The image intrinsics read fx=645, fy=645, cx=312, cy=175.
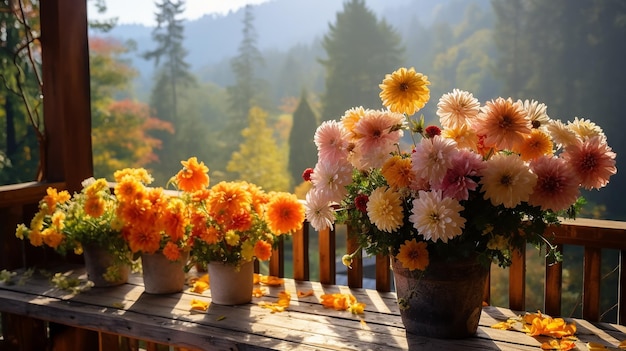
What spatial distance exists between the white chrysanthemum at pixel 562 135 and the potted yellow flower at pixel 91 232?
52.5 inches

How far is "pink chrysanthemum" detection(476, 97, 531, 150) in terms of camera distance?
4.88 feet

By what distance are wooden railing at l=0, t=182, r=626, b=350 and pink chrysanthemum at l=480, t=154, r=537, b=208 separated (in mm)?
312

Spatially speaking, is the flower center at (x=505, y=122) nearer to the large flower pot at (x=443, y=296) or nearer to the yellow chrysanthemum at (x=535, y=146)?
the yellow chrysanthemum at (x=535, y=146)

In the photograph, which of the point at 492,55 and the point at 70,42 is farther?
the point at 492,55

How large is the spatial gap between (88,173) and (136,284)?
683mm

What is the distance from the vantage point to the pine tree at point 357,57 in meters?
11.5

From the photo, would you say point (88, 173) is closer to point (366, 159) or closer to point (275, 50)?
point (366, 159)

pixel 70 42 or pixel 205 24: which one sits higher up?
pixel 205 24

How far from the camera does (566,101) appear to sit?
9.26 m

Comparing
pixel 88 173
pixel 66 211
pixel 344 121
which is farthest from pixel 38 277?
pixel 344 121

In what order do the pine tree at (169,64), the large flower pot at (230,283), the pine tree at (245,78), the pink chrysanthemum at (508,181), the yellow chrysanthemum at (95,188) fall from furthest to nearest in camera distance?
1. the pine tree at (169,64)
2. the pine tree at (245,78)
3. the yellow chrysanthemum at (95,188)
4. the large flower pot at (230,283)
5. the pink chrysanthemum at (508,181)

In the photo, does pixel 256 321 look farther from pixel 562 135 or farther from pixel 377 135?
pixel 562 135

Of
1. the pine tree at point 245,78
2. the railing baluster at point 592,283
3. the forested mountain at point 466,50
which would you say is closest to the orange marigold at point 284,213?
the railing baluster at point 592,283

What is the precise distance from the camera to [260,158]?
11859 millimetres
